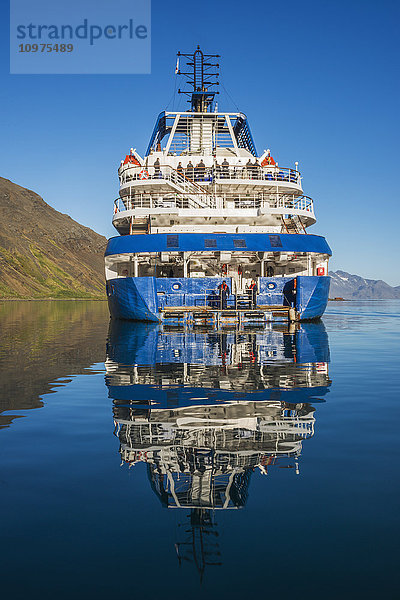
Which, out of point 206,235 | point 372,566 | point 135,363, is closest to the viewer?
point 372,566

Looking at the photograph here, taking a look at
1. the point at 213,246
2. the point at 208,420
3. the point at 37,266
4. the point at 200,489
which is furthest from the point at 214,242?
the point at 37,266

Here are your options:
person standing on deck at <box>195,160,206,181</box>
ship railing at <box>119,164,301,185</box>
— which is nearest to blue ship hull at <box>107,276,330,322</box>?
ship railing at <box>119,164,301,185</box>

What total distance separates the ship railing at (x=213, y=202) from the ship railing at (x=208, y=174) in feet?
3.89

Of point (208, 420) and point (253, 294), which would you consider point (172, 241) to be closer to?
point (253, 294)

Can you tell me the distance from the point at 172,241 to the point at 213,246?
7.45 feet

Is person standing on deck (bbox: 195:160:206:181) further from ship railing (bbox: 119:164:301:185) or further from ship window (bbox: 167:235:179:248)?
ship window (bbox: 167:235:179:248)

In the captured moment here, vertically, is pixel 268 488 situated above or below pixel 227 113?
below

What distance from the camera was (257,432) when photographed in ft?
20.5

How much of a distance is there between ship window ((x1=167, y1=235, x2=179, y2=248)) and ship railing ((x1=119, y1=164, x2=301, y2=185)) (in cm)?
579

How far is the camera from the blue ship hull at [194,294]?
1053 inches

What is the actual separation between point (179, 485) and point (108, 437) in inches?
80.3

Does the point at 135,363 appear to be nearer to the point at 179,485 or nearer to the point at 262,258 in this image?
the point at 179,485

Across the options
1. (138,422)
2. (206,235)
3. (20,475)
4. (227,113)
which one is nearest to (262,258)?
(206,235)

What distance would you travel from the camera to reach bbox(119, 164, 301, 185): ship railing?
107ft
